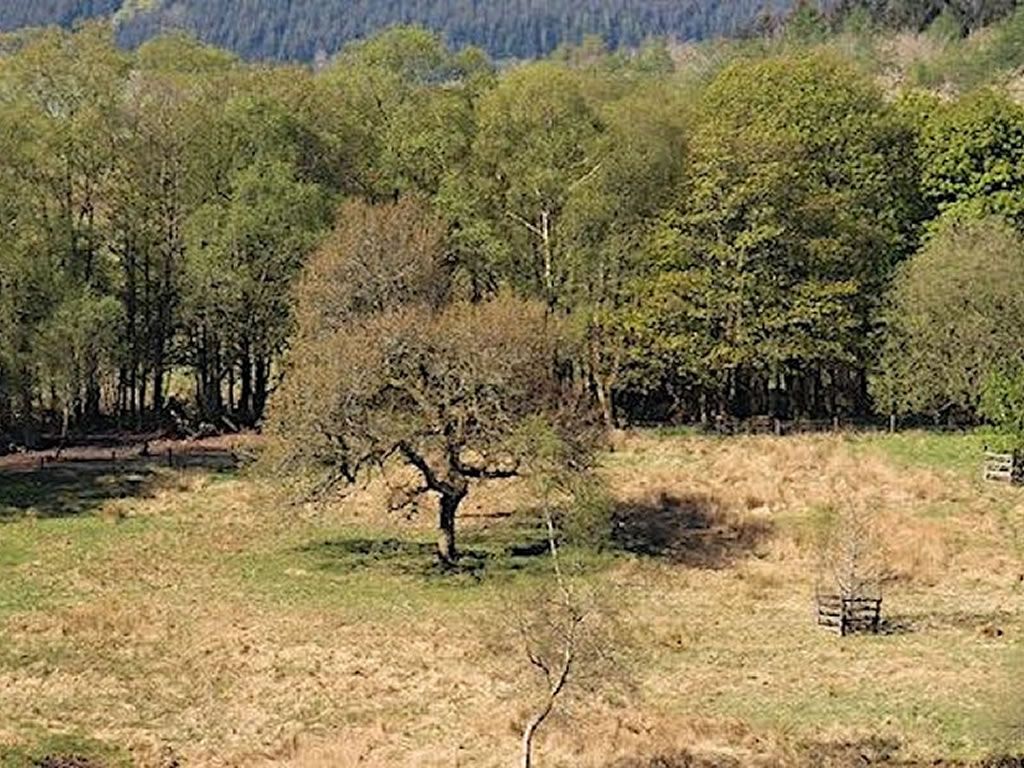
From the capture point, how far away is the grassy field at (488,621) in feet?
106

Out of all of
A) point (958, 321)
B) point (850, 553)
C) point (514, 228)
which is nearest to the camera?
point (850, 553)

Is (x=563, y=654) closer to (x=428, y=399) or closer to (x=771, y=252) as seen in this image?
(x=428, y=399)

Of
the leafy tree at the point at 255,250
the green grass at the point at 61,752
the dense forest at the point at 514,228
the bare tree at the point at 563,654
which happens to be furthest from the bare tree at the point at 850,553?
the leafy tree at the point at 255,250

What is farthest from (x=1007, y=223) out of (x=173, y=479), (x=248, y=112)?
(x=173, y=479)

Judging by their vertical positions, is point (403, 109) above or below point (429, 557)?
above

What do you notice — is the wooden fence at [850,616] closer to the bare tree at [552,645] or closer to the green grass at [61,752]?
the bare tree at [552,645]

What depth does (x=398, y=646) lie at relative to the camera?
38531 millimetres

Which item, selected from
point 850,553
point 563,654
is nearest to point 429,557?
point 850,553

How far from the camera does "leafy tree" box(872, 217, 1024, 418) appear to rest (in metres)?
60.0

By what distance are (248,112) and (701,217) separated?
20228 millimetres

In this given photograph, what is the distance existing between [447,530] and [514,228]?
73.1 feet

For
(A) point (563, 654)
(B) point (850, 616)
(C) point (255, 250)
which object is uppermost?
(C) point (255, 250)

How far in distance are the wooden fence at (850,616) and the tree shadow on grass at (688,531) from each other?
635 cm

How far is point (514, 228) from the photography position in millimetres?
64562
